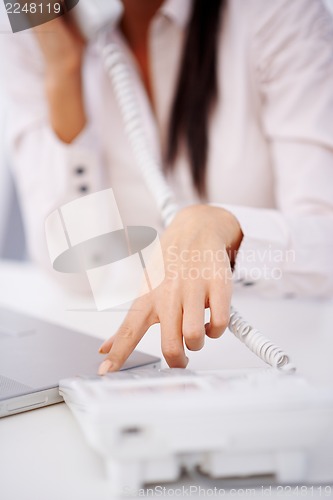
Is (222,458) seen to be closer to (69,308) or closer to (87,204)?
(87,204)

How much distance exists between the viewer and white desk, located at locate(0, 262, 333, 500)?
1.18ft

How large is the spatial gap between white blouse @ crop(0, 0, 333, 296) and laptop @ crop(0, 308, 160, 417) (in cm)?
31

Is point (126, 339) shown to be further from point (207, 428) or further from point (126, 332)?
point (207, 428)

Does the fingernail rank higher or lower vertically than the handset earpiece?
lower

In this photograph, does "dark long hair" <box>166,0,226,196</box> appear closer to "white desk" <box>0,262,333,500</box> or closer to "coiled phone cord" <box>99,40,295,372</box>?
"coiled phone cord" <box>99,40,295,372</box>

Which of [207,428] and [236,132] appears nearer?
[207,428]

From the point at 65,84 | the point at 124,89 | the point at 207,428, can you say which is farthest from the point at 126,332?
the point at 65,84

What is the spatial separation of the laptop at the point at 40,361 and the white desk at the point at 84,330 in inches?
0.6

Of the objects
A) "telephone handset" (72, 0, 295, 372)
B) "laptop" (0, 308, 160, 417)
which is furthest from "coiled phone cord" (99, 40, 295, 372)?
"laptop" (0, 308, 160, 417)

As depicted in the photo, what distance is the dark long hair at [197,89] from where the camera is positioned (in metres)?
1.09

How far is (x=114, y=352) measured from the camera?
0.48 m

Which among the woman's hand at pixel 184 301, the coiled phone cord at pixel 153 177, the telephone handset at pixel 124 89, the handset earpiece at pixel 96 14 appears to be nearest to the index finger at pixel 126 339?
the woman's hand at pixel 184 301

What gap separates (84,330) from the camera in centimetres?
73

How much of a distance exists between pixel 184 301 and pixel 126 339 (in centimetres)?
6
